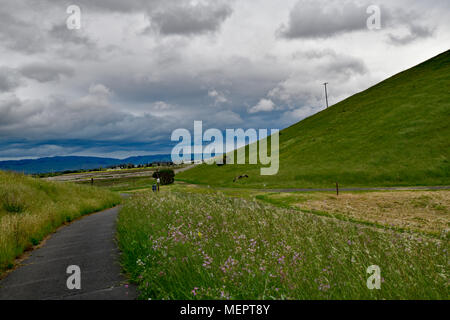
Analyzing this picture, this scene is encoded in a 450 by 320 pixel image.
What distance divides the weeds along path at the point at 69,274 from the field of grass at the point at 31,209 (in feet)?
2.52

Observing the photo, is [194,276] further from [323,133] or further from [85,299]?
[323,133]

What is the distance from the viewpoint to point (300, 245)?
6852 mm

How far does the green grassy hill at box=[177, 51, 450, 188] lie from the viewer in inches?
2034

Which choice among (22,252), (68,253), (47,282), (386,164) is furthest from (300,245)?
(386,164)

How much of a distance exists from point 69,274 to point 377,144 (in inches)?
2592

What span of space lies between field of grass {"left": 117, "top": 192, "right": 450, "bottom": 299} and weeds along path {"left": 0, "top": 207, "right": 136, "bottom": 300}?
0.59 m

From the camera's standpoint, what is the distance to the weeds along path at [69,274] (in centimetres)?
693

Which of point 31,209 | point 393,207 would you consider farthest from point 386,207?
point 31,209

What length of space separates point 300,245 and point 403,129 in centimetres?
6837
